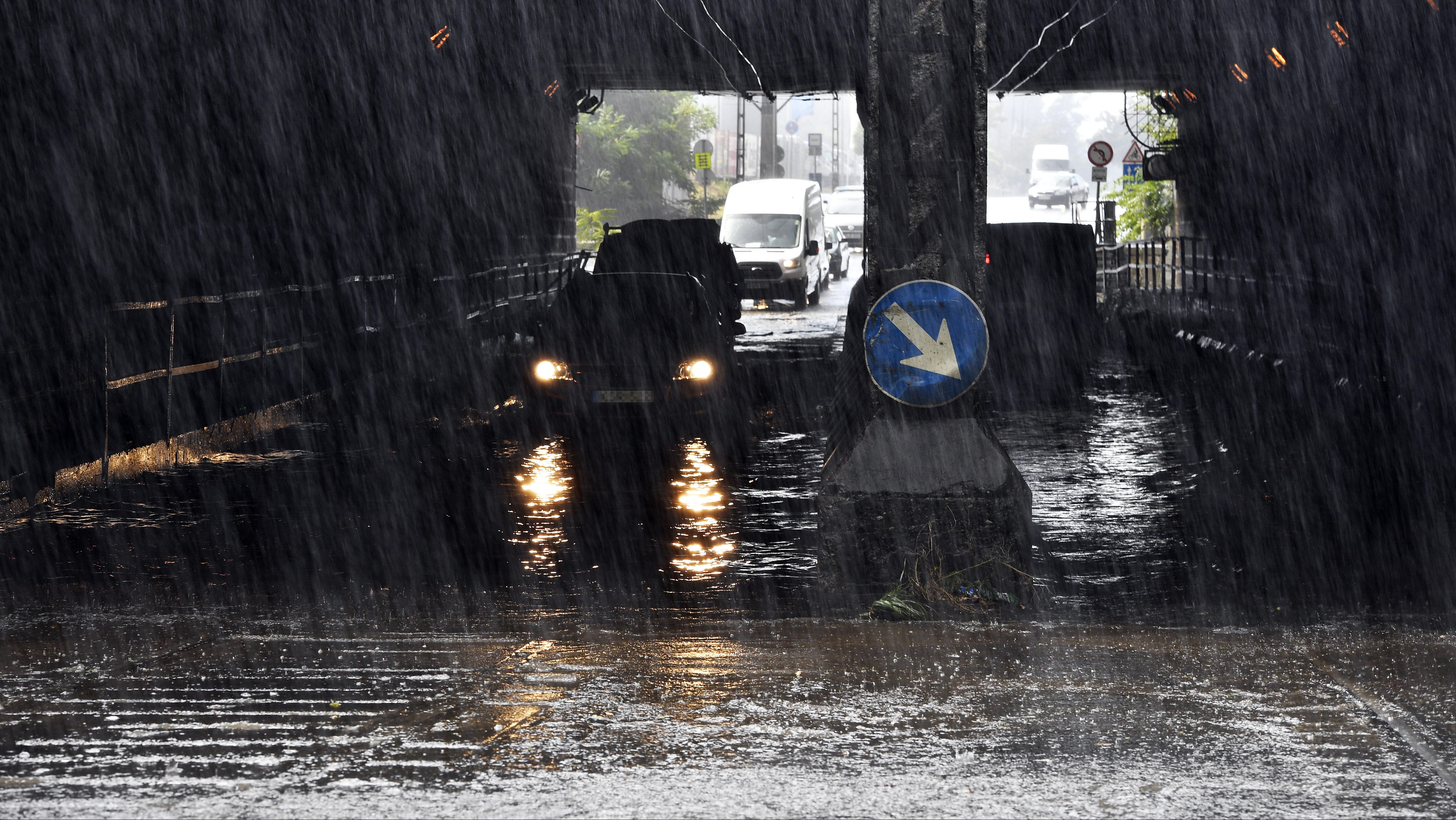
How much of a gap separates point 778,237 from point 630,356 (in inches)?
894

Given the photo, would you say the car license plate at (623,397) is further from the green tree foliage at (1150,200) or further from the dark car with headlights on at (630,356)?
the green tree foliage at (1150,200)

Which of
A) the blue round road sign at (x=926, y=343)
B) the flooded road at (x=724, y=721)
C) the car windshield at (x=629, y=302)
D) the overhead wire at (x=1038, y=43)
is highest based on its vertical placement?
Answer: the overhead wire at (x=1038, y=43)

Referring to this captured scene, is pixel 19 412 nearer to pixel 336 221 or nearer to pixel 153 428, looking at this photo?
pixel 153 428

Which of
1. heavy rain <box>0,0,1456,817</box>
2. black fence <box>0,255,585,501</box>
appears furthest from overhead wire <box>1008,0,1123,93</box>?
black fence <box>0,255,585,501</box>

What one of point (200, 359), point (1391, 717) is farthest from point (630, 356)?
point (1391, 717)

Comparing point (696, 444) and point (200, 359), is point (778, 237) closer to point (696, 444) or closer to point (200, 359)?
point (696, 444)

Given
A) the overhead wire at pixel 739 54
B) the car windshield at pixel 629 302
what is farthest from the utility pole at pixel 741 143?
the car windshield at pixel 629 302

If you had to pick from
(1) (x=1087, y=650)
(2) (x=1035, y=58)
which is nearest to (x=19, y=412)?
(1) (x=1087, y=650)

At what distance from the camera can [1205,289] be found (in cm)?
2670

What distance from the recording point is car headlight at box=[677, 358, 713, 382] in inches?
612

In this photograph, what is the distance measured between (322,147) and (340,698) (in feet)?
57.8

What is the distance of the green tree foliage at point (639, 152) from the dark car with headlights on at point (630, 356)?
40.3 metres

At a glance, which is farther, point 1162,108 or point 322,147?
point 1162,108

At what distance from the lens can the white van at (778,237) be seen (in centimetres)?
3491
